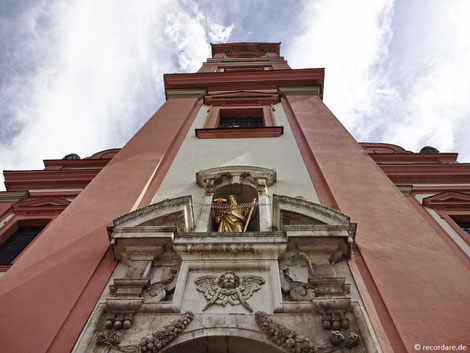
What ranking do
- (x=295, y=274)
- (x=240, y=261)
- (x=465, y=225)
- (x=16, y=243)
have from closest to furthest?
(x=295, y=274), (x=240, y=261), (x=16, y=243), (x=465, y=225)

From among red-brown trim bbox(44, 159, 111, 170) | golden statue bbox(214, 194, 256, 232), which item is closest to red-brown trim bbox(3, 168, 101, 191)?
red-brown trim bbox(44, 159, 111, 170)

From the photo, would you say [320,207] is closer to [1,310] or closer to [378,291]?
[378,291]

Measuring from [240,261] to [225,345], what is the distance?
3.67 feet

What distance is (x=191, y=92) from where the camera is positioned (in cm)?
1348

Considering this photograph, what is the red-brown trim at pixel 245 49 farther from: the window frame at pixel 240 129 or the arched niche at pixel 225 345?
the arched niche at pixel 225 345

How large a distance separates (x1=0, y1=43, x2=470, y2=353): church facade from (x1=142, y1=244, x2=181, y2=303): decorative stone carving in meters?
0.02

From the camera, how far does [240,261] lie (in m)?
4.71

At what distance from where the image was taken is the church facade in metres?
3.83

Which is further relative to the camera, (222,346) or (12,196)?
(12,196)

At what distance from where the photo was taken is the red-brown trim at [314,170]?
249 inches

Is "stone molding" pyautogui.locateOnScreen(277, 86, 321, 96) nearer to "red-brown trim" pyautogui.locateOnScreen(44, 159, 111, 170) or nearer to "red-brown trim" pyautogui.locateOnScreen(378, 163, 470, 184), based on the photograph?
"red-brown trim" pyautogui.locateOnScreen(378, 163, 470, 184)

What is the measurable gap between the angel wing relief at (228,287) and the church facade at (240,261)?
17 mm

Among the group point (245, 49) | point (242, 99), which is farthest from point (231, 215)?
point (245, 49)

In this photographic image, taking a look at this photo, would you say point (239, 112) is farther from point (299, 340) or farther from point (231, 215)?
point (299, 340)
